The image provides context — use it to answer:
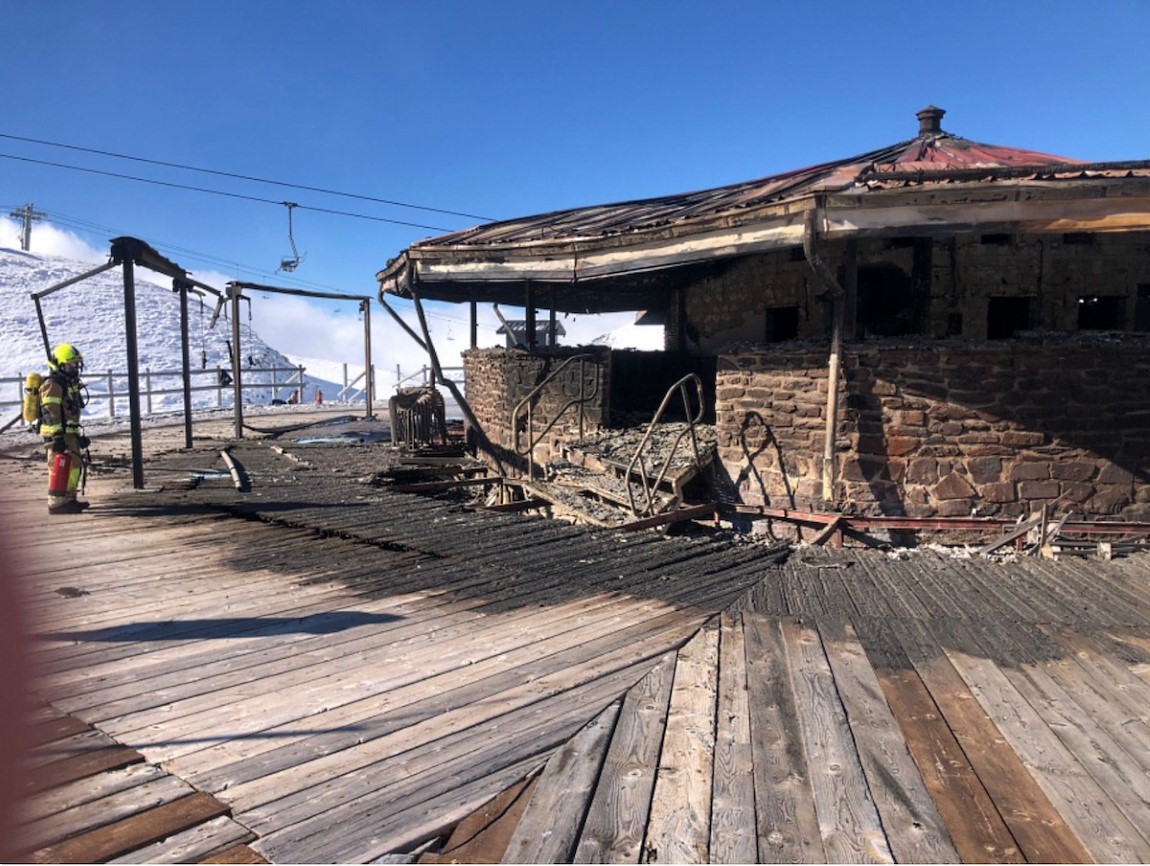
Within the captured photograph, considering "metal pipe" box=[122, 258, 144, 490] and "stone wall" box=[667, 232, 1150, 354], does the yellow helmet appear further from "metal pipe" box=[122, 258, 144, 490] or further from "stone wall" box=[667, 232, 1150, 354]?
"stone wall" box=[667, 232, 1150, 354]

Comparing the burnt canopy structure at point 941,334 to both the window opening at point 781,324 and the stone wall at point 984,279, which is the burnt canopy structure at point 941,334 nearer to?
the stone wall at point 984,279

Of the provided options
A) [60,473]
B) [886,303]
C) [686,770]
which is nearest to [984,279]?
[886,303]

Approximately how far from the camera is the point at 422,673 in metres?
3.54

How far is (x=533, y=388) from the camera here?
36.7 ft

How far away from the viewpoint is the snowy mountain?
201ft

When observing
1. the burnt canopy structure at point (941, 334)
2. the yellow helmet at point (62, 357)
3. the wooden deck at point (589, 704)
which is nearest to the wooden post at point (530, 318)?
the burnt canopy structure at point (941, 334)

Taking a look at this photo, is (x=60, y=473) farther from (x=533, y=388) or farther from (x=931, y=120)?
(x=931, y=120)

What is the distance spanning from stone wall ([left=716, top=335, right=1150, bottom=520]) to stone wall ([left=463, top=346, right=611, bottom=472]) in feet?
12.8

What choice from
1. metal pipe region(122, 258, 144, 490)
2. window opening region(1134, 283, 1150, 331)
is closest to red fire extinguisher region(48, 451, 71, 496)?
metal pipe region(122, 258, 144, 490)

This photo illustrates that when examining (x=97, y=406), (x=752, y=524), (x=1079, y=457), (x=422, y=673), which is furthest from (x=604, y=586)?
(x=97, y=406)

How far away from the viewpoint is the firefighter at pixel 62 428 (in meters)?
7.00

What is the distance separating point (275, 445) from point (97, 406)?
1812 inches

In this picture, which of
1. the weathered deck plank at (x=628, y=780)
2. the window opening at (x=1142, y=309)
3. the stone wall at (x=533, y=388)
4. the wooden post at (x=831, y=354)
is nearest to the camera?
the weathered deck plank at (x=628, y=780)

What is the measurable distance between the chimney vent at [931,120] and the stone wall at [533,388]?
17.5 feet
